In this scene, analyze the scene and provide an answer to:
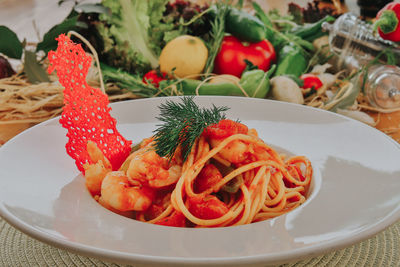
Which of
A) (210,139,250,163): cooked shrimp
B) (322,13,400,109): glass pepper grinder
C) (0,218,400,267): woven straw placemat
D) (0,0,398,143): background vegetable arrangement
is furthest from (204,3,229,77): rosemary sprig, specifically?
(0,218,400,267): woven straw placemat

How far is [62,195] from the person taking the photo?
1300 mm

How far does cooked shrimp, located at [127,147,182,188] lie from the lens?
133 centimetres

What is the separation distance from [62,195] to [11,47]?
1.97m

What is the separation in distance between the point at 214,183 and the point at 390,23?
6.90 ft

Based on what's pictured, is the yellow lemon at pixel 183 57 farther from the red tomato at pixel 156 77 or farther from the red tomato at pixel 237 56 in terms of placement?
the red tomato at pixel 237 56

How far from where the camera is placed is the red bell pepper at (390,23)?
9.21ft

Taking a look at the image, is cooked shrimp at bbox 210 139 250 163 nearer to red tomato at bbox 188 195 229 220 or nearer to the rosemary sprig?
red tomato at bbox 188 195 229 220

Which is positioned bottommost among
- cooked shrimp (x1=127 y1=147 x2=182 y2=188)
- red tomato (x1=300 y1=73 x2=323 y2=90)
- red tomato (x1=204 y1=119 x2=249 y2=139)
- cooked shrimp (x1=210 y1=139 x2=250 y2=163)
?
red tomato (x1=300 y1=73 x2=323 y2=90)

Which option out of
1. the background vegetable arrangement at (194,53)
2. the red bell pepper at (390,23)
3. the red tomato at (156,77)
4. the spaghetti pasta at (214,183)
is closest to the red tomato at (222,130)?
the spaghetti pasta at (214,183)

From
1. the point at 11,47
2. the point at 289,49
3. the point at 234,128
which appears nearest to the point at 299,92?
the point at 289,49

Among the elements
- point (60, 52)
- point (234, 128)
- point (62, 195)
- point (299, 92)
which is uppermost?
point (60, 52)

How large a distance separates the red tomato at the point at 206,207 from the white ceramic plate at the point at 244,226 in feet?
0.53

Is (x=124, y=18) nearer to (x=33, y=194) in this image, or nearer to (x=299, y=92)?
(x=299, y=92)

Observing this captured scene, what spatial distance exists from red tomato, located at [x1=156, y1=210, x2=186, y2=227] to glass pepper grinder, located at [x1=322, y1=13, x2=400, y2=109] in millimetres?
1761
